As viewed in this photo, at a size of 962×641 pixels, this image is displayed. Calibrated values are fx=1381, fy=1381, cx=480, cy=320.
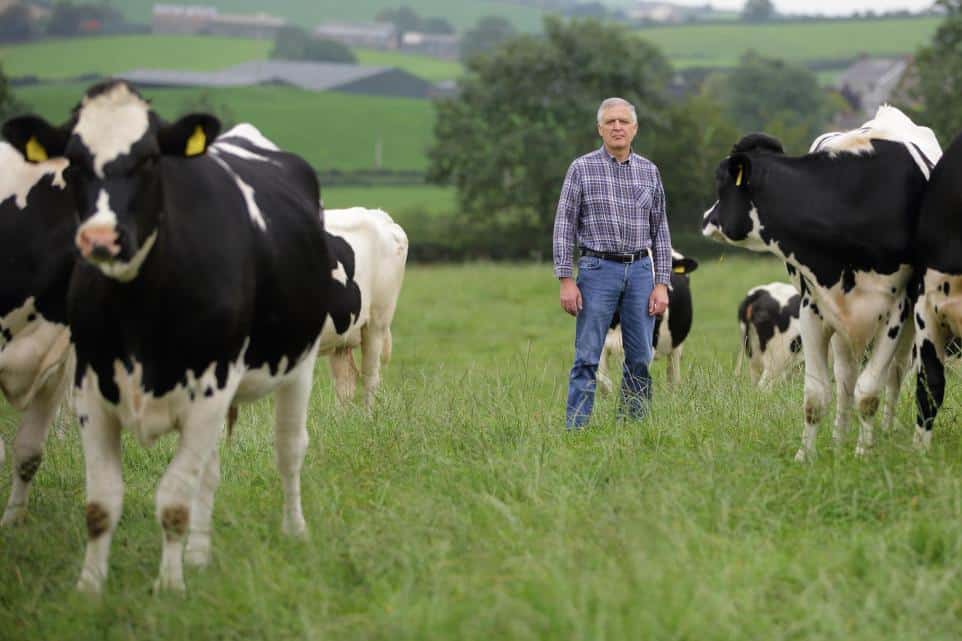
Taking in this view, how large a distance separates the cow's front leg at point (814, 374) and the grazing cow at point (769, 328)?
22.3ft

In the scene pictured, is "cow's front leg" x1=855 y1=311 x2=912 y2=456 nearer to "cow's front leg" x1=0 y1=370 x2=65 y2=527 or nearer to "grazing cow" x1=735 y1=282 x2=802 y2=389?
"cow's front leg" x1=0 y1=370 x2=65 y2=527

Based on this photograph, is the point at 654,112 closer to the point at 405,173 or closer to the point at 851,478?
the point at 405,173

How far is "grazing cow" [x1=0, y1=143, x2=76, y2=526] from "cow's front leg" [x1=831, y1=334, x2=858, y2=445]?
4401 mm

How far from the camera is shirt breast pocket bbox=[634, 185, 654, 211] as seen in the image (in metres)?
9.43

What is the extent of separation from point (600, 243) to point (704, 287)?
22498 mm

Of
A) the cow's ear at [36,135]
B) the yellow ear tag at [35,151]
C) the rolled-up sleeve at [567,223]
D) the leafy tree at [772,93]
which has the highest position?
the cow's ear at [36,135]

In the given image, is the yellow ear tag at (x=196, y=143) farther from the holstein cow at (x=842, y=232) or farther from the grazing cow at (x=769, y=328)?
the grazing cow at (x=769, y=328)

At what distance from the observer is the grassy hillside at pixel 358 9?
167562mm

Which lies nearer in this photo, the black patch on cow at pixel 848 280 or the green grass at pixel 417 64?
the black patch on cow at pixel 848 280

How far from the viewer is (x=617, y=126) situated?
932cm

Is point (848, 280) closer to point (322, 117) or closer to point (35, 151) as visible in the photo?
point (35, 151)

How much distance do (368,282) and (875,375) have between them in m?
A: 5.34

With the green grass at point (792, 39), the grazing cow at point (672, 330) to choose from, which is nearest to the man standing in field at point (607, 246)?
the grazing cow at point (672, 330)

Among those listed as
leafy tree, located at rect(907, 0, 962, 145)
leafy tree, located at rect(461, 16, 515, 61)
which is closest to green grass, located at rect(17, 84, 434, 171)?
leafy tree, located at rect(907, 0, 962, 145)
